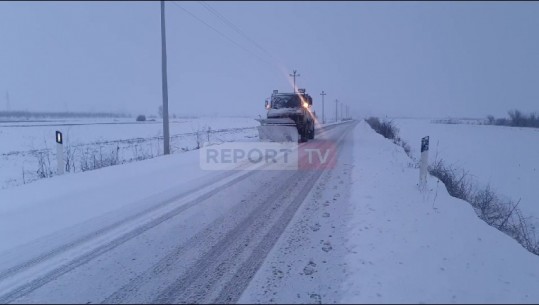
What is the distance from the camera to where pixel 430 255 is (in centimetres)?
412

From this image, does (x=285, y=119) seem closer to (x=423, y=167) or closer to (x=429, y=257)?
(x=423, y=167)

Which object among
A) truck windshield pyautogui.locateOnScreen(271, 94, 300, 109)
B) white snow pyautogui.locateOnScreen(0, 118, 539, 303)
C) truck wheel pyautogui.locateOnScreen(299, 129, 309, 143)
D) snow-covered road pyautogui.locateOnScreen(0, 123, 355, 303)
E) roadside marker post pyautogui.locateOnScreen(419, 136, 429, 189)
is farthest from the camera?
truck windshield pyautogui.locateOnScreen(271, 94, 300, 109)

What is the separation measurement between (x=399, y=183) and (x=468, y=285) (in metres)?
5.04

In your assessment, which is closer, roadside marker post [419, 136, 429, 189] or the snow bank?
the snow bank

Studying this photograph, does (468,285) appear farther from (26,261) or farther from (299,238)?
(26,261)

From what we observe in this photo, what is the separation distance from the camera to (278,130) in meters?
19.1

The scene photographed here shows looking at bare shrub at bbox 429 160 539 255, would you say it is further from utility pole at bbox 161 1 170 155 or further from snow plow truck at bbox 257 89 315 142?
utility pole at bbox 161 1 170 155

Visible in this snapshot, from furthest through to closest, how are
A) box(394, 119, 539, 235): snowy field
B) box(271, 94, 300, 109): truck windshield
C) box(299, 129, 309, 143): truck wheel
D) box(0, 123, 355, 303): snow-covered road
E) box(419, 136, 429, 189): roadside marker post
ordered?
box(271, 94, 300, 109): truck windshield → box(299, 129, 309, 143): truck wheel → box(394, 119, 539, 235): snowy field → box(419, 136, 429, 189): roadside marker post → box(0, 123, 355, 303): snow-covered road

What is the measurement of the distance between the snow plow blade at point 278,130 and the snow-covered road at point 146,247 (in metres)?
11.3

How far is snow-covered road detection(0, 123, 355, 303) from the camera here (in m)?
3.62

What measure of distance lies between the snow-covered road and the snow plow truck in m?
11.3

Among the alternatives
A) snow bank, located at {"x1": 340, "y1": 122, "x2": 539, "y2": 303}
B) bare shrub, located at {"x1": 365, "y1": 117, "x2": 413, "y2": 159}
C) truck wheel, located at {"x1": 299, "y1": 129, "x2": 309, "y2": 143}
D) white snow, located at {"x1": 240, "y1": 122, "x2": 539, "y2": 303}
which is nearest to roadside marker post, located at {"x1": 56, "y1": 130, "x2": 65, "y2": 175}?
white snow, located at {"x1": 240, "y1": 122, "x2": 539, "y2": 303}

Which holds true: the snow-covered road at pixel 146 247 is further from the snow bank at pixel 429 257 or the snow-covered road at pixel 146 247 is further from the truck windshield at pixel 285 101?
the truck windshield at pixel 285 101

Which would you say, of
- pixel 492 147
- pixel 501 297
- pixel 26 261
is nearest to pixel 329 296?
pixel 501 297
